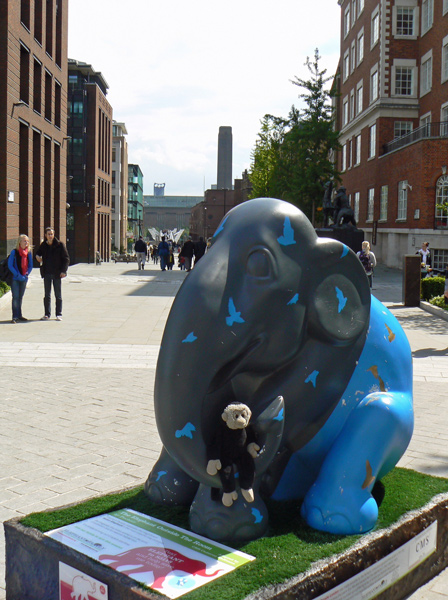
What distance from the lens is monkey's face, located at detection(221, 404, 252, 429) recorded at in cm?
247

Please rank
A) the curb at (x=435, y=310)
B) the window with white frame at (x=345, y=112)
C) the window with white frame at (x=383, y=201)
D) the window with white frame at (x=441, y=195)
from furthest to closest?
the window with white frame at (x=345, y=112) < the window with white frame at (x=383, y=201) < the window with white frame at (x=441, y=195) < the curb at (x=435, y=310)

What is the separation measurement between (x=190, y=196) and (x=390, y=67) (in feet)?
542

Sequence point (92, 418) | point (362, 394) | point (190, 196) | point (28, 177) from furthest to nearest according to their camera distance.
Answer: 1. point (190, 196)
2. point (28, 177)
3. point (92, 418)
4. point (362, 394)

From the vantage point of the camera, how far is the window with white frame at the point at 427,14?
33459 millimetres

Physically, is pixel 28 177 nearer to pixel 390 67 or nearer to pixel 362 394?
pixel 390 67

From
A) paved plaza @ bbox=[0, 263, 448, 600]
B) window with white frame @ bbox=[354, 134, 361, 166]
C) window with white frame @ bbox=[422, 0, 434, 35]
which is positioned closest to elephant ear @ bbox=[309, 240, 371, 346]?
paved plaza @ bbox=[0, 263, 448, 600]

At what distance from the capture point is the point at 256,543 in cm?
276

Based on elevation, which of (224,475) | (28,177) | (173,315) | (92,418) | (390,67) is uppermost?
(390,67)

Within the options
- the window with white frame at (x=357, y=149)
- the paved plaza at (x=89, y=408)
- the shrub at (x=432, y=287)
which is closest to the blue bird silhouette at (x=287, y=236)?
the paved plaza at (x=89, y=408)

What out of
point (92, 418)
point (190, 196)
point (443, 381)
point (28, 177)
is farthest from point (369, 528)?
point (190, 196)

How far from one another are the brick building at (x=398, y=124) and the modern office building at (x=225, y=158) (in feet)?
219

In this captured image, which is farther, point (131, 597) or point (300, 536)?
point (300, 536)

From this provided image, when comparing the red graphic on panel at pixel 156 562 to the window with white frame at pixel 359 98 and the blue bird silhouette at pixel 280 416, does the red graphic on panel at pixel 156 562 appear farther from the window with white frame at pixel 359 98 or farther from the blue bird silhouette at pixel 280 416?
the window with white frame at pixel 359 98

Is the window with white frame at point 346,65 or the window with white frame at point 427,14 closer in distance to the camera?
the window with white frame at point 427,14
